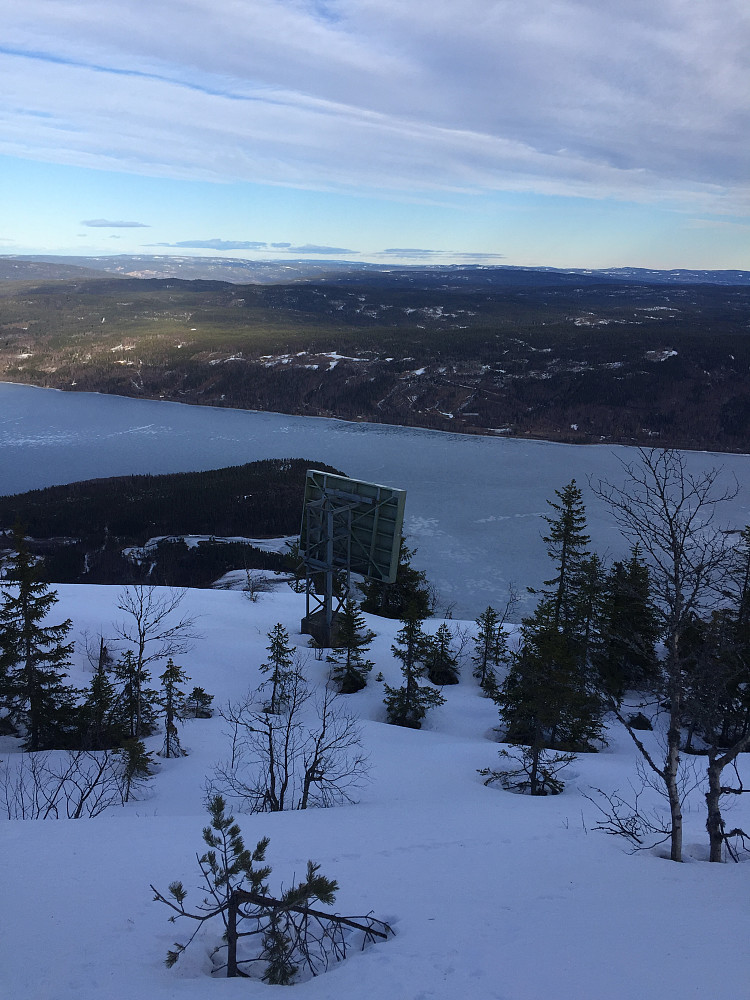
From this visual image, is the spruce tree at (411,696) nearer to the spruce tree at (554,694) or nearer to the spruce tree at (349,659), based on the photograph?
the spruce tree at (349,659)

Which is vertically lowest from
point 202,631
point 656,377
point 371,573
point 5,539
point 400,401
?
point 5,539

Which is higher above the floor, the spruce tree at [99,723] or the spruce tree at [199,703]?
the spruce tree at [99,723]

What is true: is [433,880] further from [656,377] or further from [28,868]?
[656,377]

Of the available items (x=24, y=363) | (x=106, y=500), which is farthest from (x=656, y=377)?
(x=24, y=363)

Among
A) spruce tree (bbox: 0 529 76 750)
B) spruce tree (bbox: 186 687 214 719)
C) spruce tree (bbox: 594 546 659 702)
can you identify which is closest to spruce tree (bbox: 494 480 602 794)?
spruce tree (bbox: 594 546 659 702)

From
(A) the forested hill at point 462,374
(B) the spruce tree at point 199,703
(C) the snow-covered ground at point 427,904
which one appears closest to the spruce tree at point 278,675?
(B) the spruce tree at point 199,703
